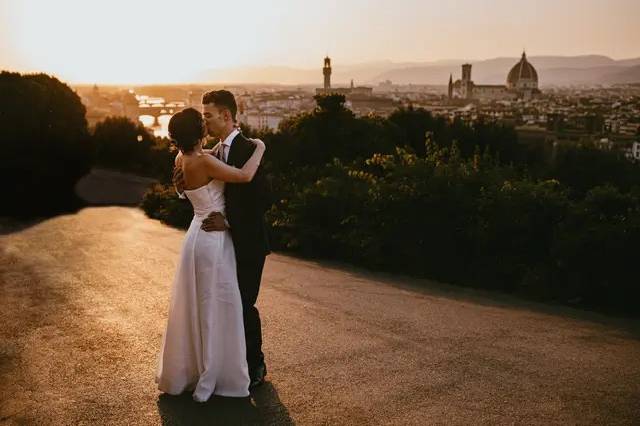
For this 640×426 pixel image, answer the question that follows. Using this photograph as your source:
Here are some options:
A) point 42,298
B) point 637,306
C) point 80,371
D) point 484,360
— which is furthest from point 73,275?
point 637,306

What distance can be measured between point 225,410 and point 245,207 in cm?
141

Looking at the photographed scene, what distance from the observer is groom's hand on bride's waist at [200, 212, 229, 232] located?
455 centimetres

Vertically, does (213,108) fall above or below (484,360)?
above

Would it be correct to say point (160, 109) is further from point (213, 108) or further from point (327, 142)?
point (213, 108)

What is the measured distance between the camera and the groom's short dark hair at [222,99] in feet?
15.0

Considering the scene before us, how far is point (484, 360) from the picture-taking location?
18.2 ft

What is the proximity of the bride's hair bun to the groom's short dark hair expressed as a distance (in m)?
0.20

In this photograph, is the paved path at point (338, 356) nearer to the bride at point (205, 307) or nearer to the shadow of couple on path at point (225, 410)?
the shadow of couple on path at point (225, 410)

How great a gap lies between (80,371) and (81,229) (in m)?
10.1

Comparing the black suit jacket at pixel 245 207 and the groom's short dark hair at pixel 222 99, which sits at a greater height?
the groom's short dark hair at pixel 222 99

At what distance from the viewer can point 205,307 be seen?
4547 mm

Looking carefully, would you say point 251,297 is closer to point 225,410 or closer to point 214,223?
point 214,223

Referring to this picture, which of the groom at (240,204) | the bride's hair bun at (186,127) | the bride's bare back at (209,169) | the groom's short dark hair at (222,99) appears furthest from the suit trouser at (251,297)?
the groom's short dark hair at (222,99)

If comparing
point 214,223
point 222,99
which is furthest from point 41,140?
point 214,223
